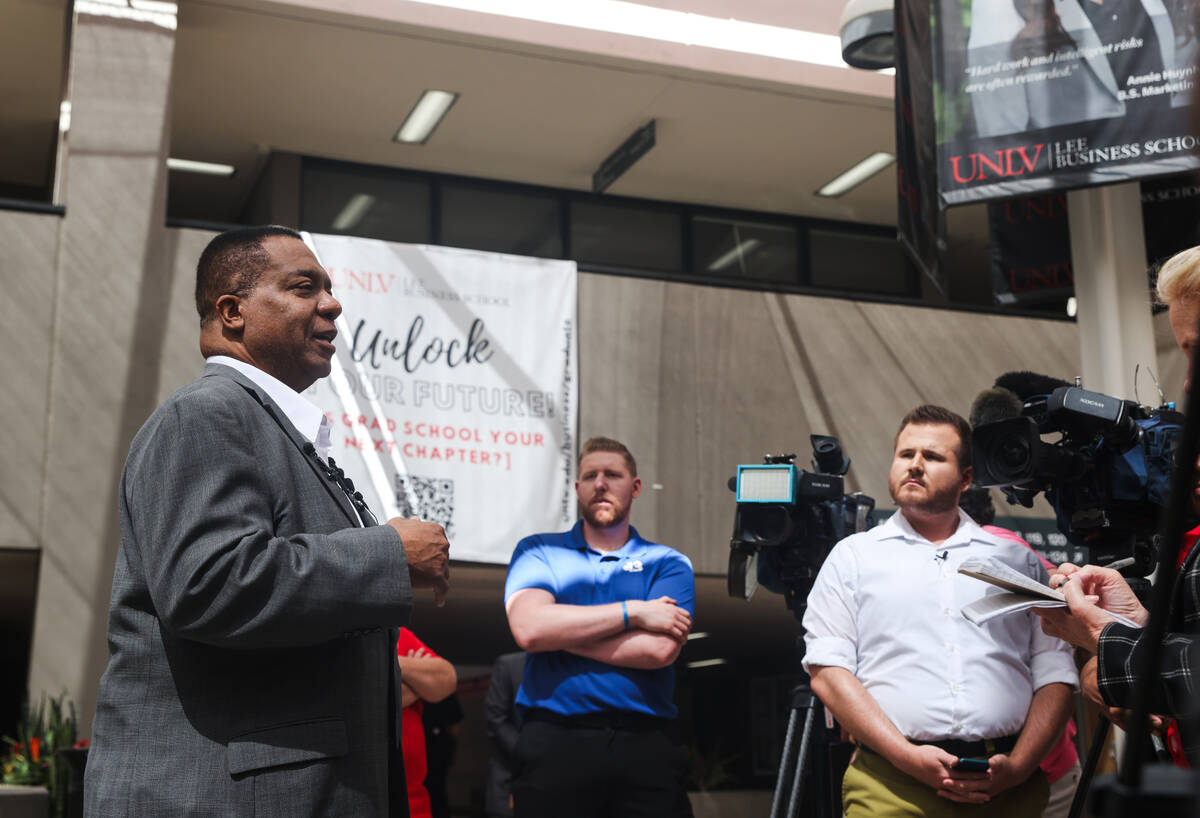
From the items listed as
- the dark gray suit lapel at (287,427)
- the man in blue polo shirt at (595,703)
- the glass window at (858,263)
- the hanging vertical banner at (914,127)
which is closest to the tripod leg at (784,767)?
the man in blue polo shirt at (595,703)

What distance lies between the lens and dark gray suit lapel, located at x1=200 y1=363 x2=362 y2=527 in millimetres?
1968

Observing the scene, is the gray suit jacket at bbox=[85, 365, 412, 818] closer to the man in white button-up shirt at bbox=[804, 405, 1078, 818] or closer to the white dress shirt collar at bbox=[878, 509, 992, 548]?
the man in white button-up shirt at bbox=[804, 405, 1078, 818]

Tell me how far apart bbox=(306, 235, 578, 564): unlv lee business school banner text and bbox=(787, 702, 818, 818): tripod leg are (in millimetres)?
3623

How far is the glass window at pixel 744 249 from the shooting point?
10.1m

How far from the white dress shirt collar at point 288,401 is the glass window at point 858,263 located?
8462mm

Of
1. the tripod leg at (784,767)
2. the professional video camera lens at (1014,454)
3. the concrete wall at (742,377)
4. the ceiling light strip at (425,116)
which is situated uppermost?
the ceiling light strip at (425,116)

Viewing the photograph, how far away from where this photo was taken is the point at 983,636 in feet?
10.3

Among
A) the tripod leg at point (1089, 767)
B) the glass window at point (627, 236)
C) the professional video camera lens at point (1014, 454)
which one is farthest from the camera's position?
the glass window at point (627, 236)

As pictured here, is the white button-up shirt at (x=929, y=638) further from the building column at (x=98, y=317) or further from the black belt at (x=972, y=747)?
the building column at (x=98, y=317)

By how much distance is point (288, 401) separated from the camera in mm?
2070

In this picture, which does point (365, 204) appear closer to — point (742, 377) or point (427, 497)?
point (427, 497)

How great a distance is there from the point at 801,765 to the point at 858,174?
6.76 meters

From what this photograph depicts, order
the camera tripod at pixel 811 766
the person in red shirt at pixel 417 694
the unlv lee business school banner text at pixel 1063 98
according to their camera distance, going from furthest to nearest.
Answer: the unlv lee business school banner text at pixel 1063 98
the person in red shirt at pixel 417 694
the camera tripod at pixel 811 766

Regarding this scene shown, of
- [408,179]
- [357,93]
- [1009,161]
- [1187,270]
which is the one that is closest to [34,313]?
[357,93]
